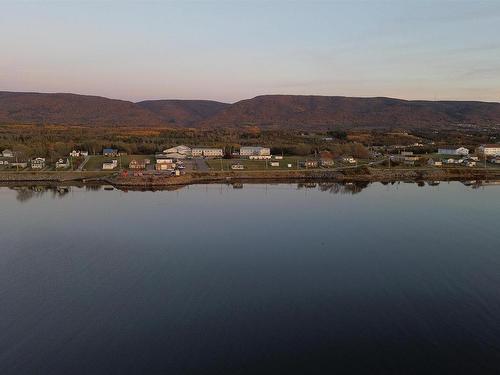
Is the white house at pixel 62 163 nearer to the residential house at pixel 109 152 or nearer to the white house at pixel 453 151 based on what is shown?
the residential house at pixel 109 152

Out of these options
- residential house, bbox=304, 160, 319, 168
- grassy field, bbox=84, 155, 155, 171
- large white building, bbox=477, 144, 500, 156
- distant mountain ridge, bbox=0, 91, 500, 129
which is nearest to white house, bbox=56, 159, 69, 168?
Answer: grassy field, bbox=84, 155, 155, 171

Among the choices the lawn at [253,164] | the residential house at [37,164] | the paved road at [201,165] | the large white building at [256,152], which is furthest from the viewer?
the large white building at [256,152]

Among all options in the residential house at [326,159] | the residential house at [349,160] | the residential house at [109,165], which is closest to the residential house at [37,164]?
the residential house at [109,165]

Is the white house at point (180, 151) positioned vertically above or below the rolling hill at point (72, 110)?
below

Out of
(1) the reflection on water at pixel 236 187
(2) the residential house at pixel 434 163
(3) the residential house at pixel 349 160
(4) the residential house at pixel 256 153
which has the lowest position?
(1) the reflection on water at pixel 236 187

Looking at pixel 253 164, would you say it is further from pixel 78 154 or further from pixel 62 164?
pixel 78 154

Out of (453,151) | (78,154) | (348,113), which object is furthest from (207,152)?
(348,113)
